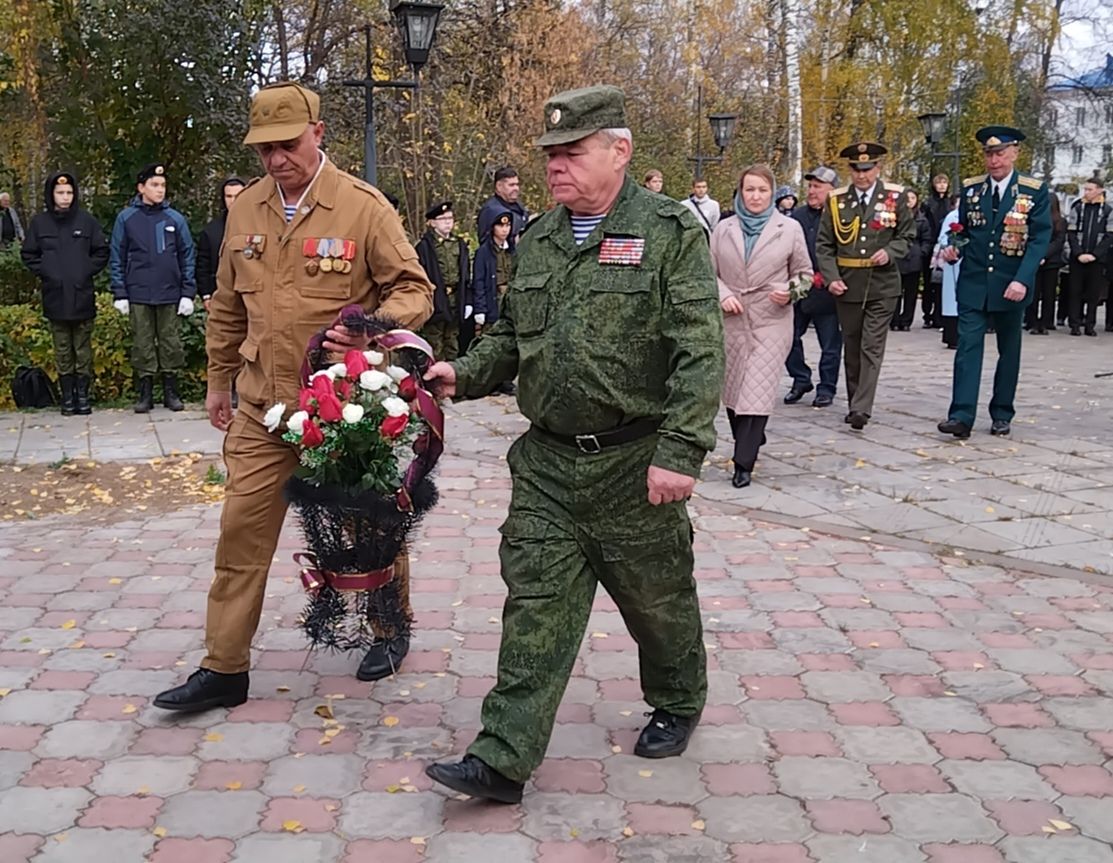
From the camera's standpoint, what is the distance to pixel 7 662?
497cm

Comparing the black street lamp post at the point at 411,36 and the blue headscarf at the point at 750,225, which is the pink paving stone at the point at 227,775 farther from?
the black street lamp post at the point at 411,36

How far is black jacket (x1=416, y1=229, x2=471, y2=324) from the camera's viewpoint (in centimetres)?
1155

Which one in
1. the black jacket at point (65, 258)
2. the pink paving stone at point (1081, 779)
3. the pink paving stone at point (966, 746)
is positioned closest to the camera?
the pink paving stone at point (1081, 779)

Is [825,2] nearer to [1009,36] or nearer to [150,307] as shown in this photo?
[1009,36]

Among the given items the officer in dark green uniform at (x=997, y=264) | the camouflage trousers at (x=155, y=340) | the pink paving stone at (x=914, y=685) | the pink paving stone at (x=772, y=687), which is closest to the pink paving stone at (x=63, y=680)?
the pink paving stone at (x=772, y=687)

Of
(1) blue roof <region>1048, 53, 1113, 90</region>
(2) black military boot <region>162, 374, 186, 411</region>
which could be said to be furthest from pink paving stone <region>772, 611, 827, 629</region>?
(1) blue roof <region>1048, 53, 1113, 90</region>

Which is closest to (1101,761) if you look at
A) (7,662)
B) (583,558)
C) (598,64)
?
(583,558)

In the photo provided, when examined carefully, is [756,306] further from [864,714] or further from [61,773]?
[61,773]

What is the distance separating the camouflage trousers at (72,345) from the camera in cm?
1061

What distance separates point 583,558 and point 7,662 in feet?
8.39

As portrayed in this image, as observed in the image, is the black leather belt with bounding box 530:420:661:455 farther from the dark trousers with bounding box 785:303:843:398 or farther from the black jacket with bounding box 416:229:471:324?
the black jacket with bounding box 416:229:471:324

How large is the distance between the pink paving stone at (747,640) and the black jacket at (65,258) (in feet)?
23.8

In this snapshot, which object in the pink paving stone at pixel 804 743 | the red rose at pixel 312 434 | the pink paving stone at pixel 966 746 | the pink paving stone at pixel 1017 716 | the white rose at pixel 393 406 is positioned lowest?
the pink paving stone at pixel 804 743

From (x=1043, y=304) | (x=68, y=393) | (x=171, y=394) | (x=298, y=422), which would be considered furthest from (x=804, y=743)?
(x=1043, y=304)
